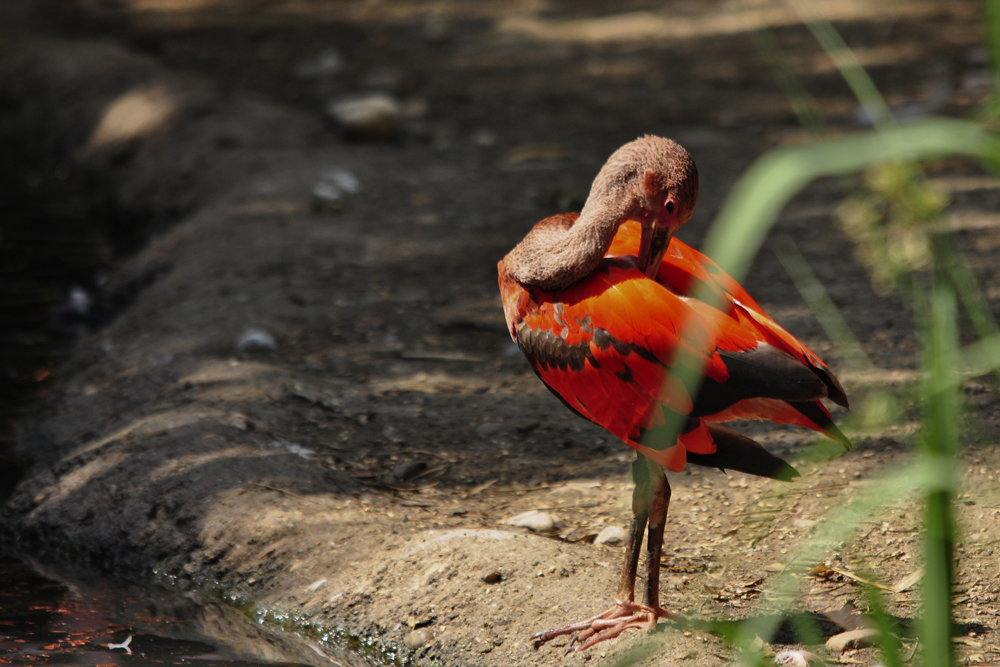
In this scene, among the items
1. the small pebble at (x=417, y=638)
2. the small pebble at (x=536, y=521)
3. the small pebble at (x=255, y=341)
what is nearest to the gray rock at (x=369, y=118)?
the small pebble at (x=255, y=341)

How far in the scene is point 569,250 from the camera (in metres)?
2.46

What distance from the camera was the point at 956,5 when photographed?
8562mm

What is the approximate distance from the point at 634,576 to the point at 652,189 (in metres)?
0.96

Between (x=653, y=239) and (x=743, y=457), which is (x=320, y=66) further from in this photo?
(x=743, y=457)

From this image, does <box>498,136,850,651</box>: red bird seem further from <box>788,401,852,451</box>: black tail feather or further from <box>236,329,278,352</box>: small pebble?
<box>236,329,278,352</box>: small pebble

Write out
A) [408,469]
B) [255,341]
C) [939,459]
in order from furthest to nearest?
[255,341]
[408,469]
[939,459]

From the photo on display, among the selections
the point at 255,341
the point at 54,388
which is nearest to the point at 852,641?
the point at 255,341

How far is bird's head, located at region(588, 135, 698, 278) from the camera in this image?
2.48 m

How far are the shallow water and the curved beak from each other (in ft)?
4.12

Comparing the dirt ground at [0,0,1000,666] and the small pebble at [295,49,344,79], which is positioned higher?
the small pebble at [295,49,344,79]

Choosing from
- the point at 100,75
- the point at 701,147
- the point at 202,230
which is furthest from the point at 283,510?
the point at 100,75

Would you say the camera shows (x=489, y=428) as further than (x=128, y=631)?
Yes

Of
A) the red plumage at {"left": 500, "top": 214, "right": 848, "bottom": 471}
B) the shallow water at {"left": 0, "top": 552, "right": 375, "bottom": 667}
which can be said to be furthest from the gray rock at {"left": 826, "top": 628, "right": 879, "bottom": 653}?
the shallow water at {"left": 0, "top": 552, "right": 375, "bottom": 667}

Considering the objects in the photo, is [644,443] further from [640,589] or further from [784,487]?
[784,487]
